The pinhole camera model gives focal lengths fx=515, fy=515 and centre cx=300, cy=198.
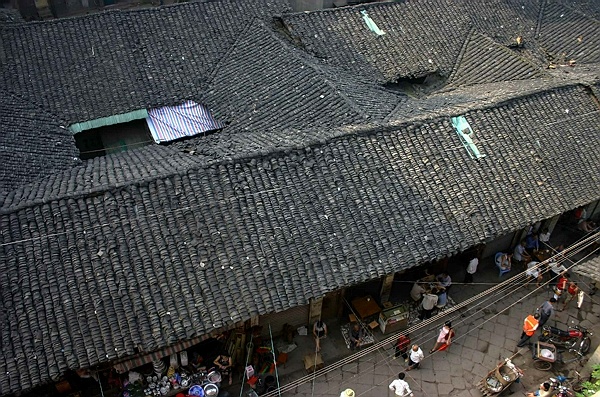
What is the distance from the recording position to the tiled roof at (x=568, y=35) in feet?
84.6

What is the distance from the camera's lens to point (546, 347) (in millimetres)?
16547

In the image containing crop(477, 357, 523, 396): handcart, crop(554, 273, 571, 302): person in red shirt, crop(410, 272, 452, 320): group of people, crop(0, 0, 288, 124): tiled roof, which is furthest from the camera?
crop(0, 0, 288, 124): tiled roof

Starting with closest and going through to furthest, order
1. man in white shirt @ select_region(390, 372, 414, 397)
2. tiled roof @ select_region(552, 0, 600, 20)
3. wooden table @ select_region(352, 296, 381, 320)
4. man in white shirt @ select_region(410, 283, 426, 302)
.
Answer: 1. man in white shirt @ select_region(390, 372, 414, 397)
2. wooden table @ select_region(352, 296, 381, 320)
3. man in white shirt @ select_region(410, 283, 426, 302)
4. tiled roof @ select_region(552, 0, 600, 20)

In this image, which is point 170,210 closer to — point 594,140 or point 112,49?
point 112,49

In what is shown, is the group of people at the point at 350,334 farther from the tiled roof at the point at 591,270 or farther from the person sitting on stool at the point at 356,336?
the tiled roof at the point at 591,270

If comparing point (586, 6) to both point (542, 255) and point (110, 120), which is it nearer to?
point (542, 255)

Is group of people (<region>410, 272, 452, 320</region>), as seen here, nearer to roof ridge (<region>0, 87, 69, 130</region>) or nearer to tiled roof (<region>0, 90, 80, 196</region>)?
tiled roof (<region>0, 90, 80, 196</region>)

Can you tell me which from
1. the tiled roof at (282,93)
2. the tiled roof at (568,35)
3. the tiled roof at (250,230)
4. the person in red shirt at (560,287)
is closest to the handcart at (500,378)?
the person in red shirt at (560,287)

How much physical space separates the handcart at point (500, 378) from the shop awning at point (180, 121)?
13.1m

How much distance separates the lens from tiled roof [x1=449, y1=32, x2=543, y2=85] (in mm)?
23013

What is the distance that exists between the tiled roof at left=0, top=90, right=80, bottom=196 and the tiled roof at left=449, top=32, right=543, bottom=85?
55.4 ft

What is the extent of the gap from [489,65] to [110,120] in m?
17.0

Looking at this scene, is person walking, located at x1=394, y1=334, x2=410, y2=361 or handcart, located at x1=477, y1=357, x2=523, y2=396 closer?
handcart, located at x1=477, y1=357, x2=523, y2=396

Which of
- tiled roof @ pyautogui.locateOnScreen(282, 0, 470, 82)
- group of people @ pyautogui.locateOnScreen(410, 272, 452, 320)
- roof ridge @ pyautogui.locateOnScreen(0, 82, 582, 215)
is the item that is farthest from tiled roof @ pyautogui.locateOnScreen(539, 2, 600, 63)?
group of people @ pyautogui.locateOnScreen(410, 272, 452, 320)
